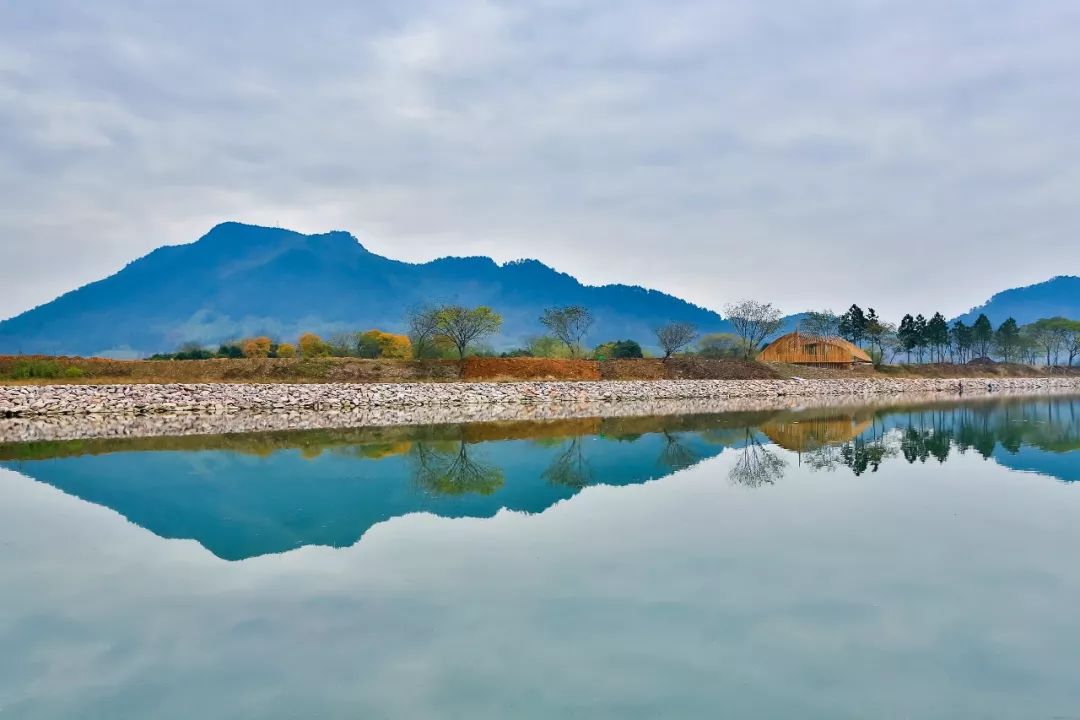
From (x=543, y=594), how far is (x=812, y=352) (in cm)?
5997

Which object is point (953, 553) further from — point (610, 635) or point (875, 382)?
point (875, 382)

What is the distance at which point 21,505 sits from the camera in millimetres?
11945

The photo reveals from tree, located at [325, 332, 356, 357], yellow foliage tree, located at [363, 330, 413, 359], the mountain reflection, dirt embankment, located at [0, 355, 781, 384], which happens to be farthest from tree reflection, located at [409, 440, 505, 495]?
yellow foliage tree, located at [363, 330, 413, 359]

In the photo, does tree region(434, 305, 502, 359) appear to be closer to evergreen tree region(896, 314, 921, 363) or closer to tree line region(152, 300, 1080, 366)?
tree line region(152, 300, 1080, 366)

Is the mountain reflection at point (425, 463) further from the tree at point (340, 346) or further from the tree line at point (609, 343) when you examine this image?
the tree at point (340, 346)

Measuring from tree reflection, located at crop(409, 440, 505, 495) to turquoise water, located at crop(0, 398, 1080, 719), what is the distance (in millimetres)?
164

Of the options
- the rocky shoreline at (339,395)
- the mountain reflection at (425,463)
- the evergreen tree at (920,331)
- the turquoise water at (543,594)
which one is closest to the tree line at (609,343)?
the evergreen tree at (920,331)

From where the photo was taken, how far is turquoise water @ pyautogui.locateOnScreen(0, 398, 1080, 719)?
5062 millimetres

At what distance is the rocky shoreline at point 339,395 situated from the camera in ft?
100

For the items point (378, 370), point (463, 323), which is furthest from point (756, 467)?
point (463, 323)

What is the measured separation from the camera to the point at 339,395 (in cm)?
3466

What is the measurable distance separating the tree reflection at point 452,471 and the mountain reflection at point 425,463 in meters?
0.04

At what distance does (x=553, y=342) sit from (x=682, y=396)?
25296 millimetres

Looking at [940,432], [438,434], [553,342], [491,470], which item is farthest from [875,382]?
[491,470]
